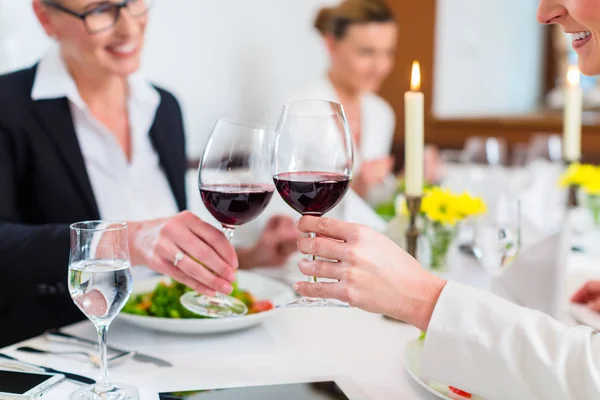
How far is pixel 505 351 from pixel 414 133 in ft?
1.89

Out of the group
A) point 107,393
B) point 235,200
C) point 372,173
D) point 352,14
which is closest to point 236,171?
point 235,200

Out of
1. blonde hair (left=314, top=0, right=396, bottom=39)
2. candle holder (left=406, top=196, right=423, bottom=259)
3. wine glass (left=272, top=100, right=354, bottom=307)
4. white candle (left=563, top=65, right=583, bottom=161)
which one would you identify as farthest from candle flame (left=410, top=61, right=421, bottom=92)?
blonde hair (left=314, top=0, right=396, bottom=39)

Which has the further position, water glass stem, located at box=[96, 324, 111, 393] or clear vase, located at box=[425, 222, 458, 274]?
clear vase, located at box=[425, 222, 458, 274]

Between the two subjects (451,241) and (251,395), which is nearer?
(251,395)

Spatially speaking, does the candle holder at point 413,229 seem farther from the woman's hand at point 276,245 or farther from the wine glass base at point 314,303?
the wine glass base at point 314,303

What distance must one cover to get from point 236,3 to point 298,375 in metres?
2.95

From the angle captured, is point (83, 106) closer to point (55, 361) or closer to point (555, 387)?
point (55, 361)

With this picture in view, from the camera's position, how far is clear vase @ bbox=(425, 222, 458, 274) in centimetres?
160

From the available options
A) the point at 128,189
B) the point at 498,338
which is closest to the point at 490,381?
the point at 498,338

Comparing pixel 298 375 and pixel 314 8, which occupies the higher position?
pixel 314 8

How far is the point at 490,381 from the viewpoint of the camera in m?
0.82

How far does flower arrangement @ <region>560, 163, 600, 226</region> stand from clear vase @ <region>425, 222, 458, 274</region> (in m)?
0.75

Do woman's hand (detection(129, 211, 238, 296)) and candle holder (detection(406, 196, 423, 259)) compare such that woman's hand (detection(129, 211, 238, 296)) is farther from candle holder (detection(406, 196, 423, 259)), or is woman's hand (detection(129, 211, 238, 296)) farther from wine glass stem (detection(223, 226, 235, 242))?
candle holder (detection(406, 196, 423, 259))

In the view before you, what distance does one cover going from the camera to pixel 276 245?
173 cm
